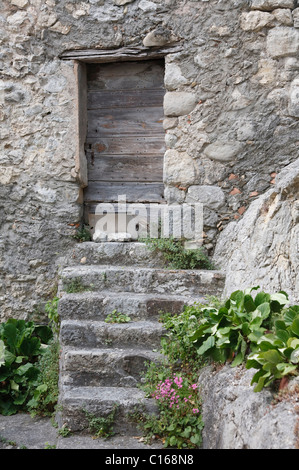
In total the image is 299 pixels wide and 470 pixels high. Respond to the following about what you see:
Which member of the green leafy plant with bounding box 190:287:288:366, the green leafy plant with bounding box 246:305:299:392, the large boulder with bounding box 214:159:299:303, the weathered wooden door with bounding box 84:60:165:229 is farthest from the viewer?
the weathered wooden door with bounding box 84:60:165:229

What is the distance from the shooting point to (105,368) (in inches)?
131

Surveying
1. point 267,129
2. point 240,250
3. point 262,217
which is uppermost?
point 267,129

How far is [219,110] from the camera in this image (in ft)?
14.9

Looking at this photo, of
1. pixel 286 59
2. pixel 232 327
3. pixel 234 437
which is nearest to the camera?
pixel 234 437

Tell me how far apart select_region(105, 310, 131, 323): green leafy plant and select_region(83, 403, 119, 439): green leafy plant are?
A: 2.45 ft

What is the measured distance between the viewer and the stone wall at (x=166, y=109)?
4.49m

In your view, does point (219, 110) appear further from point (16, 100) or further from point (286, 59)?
point (16, 100)

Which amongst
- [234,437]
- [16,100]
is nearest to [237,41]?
[16,100]

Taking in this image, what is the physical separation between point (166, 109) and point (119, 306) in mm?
1998

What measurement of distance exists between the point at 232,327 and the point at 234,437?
2.15 feet

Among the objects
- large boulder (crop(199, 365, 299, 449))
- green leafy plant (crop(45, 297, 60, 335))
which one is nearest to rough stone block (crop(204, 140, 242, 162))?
green leafy plant (crop(45, 297, 60, 335))

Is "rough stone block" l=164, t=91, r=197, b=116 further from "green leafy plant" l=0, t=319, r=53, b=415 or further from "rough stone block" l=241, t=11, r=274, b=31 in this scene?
"green leafy plant" l=0, t=319, r=53, b=415

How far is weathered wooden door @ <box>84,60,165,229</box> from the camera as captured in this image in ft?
16.2

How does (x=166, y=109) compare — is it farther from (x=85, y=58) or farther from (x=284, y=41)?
(x=284, y=41)
